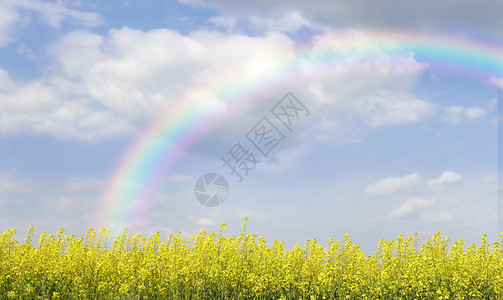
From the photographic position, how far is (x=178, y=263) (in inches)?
467

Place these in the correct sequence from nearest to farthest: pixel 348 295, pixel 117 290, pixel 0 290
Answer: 1. pixel 348 295
2. pixel 117 290
3. pixel 0 290

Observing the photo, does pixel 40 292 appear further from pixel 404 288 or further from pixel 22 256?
pixel 404 288

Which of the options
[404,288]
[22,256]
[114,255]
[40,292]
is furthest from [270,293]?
[22,256]

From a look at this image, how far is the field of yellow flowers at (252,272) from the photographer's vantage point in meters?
11.5

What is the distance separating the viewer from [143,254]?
1326 cm

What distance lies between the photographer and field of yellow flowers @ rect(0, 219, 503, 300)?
453 inches

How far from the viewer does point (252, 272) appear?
1222cm

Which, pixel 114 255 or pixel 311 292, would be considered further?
pixel 114 255

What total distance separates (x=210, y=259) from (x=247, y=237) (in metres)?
1.28

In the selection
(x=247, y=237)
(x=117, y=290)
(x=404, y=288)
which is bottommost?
(x=404, y=288)

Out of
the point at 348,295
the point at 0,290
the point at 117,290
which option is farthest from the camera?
the point at 0,290

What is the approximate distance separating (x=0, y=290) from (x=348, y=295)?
10.3 meters

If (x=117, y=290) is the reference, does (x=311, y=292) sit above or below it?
below

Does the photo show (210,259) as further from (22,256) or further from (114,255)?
(22,256)
